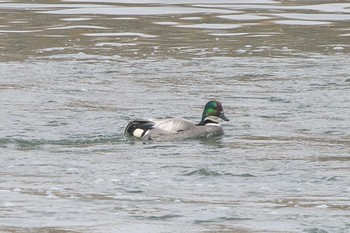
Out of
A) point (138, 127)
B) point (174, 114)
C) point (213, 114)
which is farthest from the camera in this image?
point (174, 114)

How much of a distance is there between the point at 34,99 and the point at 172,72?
11.2 feet

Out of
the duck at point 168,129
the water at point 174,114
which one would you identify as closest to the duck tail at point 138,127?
the duck at point 168,129

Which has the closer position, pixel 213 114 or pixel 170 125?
pixel 170 125

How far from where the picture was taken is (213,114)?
1547cm

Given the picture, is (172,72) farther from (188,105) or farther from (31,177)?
(31,177)

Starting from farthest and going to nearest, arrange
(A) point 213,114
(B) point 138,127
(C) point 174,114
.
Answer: (C) point 174,114, (A) point 213,114, (B) point 138,127

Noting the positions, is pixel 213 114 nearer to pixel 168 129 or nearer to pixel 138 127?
pixel 168 129

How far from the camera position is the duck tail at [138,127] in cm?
1472

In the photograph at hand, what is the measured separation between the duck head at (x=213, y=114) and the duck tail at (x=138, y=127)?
896mm

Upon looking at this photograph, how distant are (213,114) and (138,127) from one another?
3.81 feet

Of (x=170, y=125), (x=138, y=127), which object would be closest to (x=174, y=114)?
(x=170, y=125)

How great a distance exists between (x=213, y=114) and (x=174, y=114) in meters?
1.39

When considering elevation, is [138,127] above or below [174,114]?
above

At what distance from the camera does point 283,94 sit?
1812 centimetres
